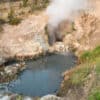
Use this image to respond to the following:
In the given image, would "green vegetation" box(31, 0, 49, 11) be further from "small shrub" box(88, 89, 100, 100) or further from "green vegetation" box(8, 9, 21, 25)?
"small shrub" box(88, 89, 100, 100)

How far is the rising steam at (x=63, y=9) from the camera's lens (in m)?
31.1

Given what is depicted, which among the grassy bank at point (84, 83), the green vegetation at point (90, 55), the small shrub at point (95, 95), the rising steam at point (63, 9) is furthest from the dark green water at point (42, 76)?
the rising steam at point (63, 9)

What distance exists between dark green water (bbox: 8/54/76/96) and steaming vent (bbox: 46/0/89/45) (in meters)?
2.74

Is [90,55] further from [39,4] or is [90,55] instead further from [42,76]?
[39,4]

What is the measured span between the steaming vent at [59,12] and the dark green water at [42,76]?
8.98ft

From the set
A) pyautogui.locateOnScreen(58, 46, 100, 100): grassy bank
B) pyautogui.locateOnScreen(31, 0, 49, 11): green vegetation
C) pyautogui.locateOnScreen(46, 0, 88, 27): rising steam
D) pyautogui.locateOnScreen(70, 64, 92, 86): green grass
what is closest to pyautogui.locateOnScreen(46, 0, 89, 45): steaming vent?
pyautogui.locateOnScreen(46, 0, 88, 27): rising steam

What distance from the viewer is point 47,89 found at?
21781mm

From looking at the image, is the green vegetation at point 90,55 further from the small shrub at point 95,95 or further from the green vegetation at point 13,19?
the green vegetation at point 13,19

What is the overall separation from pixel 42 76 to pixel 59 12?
339 inches

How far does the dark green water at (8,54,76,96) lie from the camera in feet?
71.5

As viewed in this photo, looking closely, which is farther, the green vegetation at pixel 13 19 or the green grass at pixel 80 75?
the green vegetation at pixel 13 19

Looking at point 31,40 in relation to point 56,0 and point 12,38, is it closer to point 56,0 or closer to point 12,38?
point 12,38

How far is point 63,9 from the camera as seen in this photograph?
31.9 meters

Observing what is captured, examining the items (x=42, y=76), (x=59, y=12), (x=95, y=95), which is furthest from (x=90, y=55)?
(x=59, y=12)
